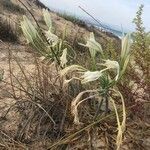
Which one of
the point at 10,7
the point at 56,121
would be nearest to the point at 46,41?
the point at 56,121

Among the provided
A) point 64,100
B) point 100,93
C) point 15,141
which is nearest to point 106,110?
point 100,93

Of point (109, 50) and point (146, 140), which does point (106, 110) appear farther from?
point (109, 50)

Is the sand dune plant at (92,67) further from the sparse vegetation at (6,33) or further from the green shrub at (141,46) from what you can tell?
the sparse vegetation at (6,33)

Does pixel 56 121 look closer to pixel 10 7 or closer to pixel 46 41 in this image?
pixel 46 41

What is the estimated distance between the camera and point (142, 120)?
3463 millimetres

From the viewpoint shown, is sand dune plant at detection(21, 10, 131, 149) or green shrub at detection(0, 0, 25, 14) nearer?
sand dune plant at detection(21, 10, 131, 149)

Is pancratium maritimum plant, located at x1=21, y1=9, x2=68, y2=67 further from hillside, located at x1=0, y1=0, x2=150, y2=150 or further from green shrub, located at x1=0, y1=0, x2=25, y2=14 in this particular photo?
green shrub, located at x1=0, y1=0, x2=25, y2=14

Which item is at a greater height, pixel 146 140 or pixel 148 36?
pixel 148 36

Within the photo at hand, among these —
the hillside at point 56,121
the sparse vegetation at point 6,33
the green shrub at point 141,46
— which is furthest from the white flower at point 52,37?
the sparse vegetation at point 6,33

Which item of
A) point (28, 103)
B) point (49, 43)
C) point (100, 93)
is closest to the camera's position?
point (100, 93)

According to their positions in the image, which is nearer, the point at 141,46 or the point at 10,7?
the point at 141,46

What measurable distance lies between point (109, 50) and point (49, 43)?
54 centimetres

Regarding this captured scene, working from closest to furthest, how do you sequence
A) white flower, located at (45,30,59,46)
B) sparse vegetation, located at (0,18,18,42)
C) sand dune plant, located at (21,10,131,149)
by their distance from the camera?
sand dune plant, located at (21,10,131,149) → white flower, located at (45,30,59,46) → sparse vegetation, located at (0,18,18,42)

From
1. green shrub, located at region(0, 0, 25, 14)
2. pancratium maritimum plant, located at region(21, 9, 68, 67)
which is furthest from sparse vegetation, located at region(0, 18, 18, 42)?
green shrub, located at region(0, 0, 25, 14)
